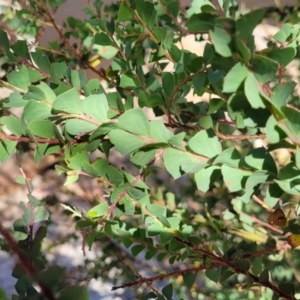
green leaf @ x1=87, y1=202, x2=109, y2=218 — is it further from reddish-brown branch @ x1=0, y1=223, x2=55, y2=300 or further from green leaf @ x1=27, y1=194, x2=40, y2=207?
reddish-brown branch @ x1=0, y1=223, x2=55, y2=300

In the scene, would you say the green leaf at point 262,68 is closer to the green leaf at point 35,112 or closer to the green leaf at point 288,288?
the green leaf at point 35,112

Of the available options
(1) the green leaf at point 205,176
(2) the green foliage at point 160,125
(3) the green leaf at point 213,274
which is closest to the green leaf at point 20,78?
(2) the green foliage at point 160,125

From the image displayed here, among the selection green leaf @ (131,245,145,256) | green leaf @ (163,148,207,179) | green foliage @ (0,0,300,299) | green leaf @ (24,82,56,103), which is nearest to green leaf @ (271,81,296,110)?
green foliage @ (0,0,300,299)

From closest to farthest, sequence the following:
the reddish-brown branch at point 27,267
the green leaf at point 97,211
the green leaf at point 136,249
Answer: the reddish-brown branch at point 27,267, the green leaf at point 97,211, the green leaf at point 136,249

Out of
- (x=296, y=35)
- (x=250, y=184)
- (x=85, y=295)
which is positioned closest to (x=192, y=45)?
(x=296, y=35)

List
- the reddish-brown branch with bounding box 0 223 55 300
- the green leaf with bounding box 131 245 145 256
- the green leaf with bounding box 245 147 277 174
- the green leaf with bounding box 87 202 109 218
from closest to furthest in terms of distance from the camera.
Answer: the reddish-brown branch with bounding box 0 223 55 300 < the green leaf with bounding box 245 147 277 174 < the green leaf with bounding box 87 202 109 218 < the green leaf with bounding box 131 245 145 256

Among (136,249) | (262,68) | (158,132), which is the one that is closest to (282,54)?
(262,68)
